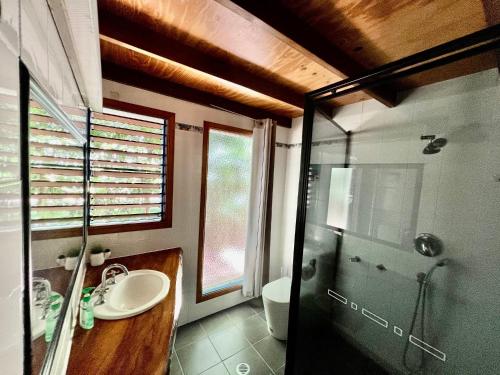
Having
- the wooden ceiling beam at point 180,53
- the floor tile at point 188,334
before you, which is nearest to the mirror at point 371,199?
the wooden ceiling beam at point 180,53

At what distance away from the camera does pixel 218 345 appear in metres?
1.85

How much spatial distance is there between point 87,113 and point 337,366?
9.05 feet

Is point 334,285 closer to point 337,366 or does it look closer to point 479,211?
point 337,366

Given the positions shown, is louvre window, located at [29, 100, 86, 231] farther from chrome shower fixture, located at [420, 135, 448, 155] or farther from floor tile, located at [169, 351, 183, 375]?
chrome shower fixture, located at [420, 135, 448, 155]

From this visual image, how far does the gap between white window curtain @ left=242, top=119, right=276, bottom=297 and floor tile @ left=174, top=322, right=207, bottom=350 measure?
0.66m

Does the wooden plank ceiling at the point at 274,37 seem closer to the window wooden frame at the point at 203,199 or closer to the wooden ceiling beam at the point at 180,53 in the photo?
the wooden ceiling beam at the point at 180,53

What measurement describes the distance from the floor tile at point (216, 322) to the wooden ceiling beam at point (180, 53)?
94.9 inches

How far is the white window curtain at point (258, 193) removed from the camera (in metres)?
2.23

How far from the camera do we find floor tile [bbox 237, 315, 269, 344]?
6.48ft

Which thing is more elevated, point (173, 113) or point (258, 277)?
point (173, 113)

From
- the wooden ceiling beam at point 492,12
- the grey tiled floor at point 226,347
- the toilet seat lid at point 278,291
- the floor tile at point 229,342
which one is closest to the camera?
the wooden ceiling beam at point 492,12

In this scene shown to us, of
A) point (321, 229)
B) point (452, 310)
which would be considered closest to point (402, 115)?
point (321, 229)

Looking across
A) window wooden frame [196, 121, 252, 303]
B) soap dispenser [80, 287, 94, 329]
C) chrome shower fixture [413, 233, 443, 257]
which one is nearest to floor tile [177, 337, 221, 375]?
window wooden frame [196, 121, 252, 303]

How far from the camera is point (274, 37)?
45.1 inches
